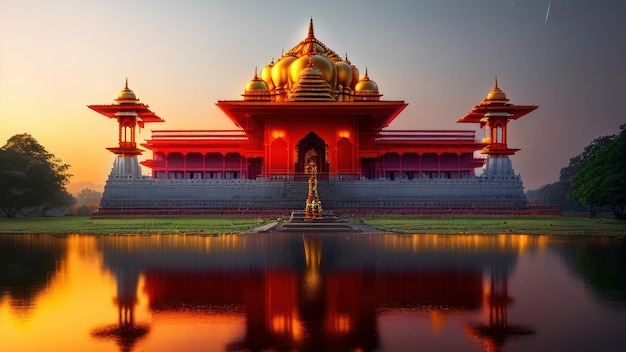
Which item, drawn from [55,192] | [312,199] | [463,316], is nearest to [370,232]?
[312,199]

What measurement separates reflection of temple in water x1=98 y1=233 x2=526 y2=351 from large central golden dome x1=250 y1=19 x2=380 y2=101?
90.4ft

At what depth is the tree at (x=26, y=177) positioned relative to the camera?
126ft

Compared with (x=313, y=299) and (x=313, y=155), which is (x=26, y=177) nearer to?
(x=313, y=155)

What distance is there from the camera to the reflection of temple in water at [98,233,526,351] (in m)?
7.09

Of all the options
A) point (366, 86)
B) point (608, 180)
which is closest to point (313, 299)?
point (608, 180)

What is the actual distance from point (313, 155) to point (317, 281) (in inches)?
1259

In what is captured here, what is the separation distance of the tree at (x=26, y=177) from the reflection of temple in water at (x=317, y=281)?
2441 cm

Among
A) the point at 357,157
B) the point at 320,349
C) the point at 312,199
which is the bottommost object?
the point at 320,349

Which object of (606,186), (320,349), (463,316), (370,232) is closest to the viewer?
(320,349)

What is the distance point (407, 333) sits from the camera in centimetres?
681

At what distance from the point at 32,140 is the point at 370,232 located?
3039 centimetres

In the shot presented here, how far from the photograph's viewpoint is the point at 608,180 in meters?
32.0

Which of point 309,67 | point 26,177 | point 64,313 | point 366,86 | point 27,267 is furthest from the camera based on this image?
point 366,86

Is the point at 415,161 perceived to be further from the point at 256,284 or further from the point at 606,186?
the point at 256,284
